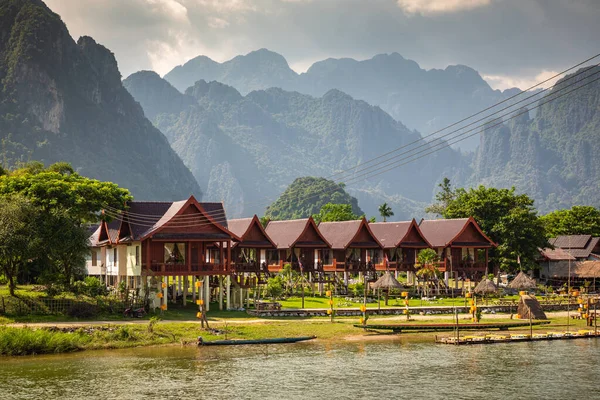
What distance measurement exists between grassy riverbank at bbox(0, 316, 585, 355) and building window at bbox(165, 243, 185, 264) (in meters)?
6.84

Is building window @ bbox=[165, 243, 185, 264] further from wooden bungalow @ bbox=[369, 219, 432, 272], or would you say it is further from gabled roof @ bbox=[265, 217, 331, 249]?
wooden bungalow @ bbox=[369, 219, 432, 272]

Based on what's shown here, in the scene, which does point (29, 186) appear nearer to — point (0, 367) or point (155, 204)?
point (155, 204)

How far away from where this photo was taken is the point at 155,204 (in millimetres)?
56344

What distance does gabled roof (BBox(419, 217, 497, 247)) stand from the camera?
253 feet

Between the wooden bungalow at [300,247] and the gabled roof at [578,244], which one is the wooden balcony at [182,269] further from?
the gabled roof at [578,244]

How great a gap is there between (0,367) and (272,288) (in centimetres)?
2416

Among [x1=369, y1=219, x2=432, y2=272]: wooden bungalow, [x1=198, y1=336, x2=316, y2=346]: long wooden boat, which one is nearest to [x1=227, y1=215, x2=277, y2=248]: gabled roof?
[x1=369, y1=219, x2=432, y2=272]: wooden bungalow

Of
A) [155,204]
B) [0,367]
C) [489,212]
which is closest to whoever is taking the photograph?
[0,367]

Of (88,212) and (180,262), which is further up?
(88,212)

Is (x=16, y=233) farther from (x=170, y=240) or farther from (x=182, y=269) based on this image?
(x=182, y=269)

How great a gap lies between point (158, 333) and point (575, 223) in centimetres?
7562

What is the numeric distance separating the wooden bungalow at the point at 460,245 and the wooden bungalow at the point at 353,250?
6.24 metres

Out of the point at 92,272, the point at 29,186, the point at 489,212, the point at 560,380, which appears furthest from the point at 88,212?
the point at 489,212

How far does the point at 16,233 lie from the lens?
47.1 metres
